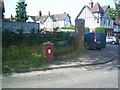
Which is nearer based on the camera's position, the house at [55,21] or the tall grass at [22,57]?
the tall grass at [22,57]

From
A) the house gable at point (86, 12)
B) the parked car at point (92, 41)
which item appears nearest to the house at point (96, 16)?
the house gable at point (86, 12)

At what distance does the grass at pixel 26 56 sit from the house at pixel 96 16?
5047cm

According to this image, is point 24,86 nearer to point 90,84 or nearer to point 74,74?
point 90,84

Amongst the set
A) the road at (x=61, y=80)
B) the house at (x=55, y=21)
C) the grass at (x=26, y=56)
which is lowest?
the road at (x=61, y=80)

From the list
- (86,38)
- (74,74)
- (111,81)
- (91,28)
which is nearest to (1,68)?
(74,74)

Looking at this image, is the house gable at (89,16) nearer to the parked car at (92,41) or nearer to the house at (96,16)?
the house at (96,16)

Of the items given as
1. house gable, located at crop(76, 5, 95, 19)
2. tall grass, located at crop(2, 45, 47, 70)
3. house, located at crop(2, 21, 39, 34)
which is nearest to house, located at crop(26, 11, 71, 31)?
house gable, located at crop(76, 5, 95, 19)

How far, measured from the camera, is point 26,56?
1577 centimetres

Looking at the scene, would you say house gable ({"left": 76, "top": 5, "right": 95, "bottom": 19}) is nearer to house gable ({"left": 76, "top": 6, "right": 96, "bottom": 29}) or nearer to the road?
house gable ({"left": 76, "top": 6, "right": 96, "bottom": 29})

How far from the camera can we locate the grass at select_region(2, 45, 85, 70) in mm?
13434

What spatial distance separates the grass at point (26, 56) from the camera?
44.1ft

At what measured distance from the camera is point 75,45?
2161 cm

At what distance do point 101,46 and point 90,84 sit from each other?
16278 millimetres

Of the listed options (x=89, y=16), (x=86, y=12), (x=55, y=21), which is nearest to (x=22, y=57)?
(x=89, y=16)
